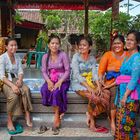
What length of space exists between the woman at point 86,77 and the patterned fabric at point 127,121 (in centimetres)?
53

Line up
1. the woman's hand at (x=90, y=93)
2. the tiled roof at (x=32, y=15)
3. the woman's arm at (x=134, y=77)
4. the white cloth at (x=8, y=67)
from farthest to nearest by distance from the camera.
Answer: the tiled roof at (x=32, y=15) → the white cloth at (x=8, y=67) → the woman's hand at (x=90, y=93) → the woman's arm at (x=134, y=77)

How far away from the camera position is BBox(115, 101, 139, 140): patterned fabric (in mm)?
3750

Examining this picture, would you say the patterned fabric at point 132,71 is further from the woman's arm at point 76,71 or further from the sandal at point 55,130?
the sandal at point 55,130

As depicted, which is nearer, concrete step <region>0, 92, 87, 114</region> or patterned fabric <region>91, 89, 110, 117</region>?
patterned fabric <region>91, 89, 110, 117</region>

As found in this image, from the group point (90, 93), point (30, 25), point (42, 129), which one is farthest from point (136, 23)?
point (30, 25)

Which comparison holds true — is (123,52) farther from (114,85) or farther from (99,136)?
(99,136)

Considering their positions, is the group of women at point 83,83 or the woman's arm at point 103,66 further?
the woman's arm at point 103,66

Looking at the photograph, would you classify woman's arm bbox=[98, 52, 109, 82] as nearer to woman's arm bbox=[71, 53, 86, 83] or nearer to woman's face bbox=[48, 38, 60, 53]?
woman's arm bbox=[71, 53, 86, 83]

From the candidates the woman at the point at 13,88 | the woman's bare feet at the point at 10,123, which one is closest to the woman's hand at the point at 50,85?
the woman at the point at 13,88

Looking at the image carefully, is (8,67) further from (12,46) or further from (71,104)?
(71,104)

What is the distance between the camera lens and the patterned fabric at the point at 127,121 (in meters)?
3.75

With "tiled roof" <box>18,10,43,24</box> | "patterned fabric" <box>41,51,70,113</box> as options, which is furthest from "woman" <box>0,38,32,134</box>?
"tiled roof" <box>18,10,43,24</box>

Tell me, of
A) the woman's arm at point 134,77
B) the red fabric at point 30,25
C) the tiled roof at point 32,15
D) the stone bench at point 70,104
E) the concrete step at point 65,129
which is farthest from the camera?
the tiled roof at point 32,15

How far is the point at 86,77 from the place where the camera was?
183 inches
